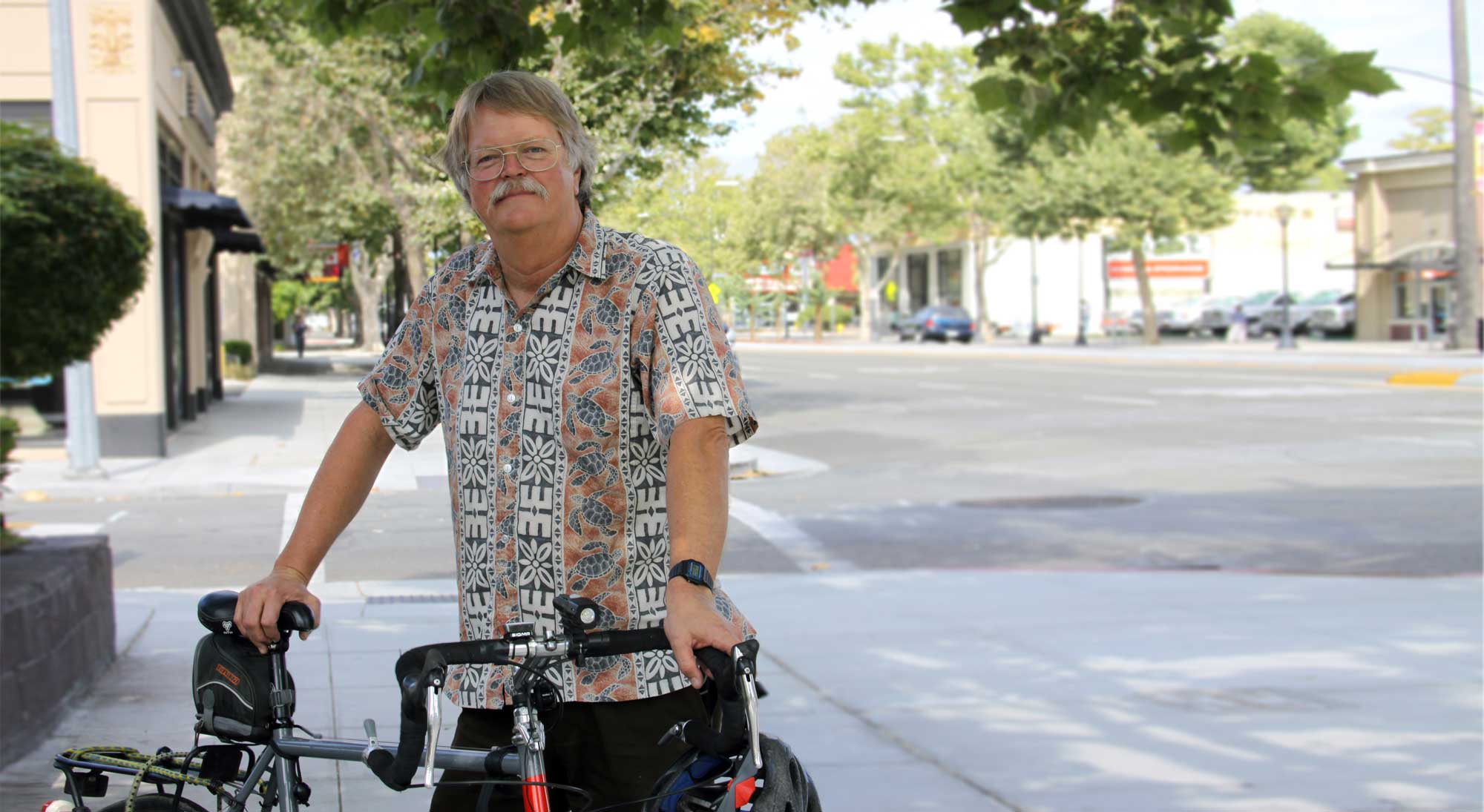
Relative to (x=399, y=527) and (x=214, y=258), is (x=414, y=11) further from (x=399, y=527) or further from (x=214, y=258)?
(x=214, y=258)

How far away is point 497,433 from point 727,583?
7285 mm

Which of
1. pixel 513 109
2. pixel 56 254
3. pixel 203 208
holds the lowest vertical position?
pixel 513 109

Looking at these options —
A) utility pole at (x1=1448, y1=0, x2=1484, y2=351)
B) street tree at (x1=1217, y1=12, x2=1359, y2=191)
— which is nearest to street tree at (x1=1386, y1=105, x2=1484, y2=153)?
street tree at (x1=1217, y1=12, x2=1359, y2=191)

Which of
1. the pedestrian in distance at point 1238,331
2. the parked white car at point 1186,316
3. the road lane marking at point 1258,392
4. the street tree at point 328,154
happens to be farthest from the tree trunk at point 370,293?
the parked white car at point 1186,316

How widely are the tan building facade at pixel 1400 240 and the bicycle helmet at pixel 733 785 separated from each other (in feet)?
159

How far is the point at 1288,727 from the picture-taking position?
6.00m

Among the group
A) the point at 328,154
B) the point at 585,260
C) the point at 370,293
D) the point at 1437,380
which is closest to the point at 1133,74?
the point at 585,260

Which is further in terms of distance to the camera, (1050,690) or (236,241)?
(236,241)

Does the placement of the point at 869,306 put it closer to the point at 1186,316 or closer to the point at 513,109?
the point at 1186,316

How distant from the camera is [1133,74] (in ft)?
21.9

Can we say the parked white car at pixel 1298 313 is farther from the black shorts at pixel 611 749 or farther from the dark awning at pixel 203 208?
the black shorts at pixel 611 749

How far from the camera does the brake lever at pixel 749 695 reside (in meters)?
2.11

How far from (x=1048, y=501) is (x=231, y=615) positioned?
11.8 meters

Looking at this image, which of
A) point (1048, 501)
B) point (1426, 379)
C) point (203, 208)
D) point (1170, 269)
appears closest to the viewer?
point (1048, 501)
